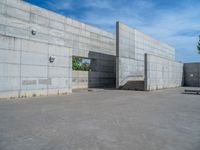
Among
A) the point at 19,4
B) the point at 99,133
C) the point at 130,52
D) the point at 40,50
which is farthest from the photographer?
the point at 130,52

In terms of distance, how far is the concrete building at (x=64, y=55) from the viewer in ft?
37.1

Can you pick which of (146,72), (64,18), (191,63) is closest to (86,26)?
(64,18)

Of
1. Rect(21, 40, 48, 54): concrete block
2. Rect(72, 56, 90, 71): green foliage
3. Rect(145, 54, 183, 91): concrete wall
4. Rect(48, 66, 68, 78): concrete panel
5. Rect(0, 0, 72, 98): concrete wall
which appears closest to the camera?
Rect(0, 0, 72, 98): concrete wall

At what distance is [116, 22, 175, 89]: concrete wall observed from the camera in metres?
20.6

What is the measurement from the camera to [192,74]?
28.2 meters

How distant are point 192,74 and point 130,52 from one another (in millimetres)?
11754

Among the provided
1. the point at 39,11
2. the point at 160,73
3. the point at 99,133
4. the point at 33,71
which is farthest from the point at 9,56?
the point at 160,73

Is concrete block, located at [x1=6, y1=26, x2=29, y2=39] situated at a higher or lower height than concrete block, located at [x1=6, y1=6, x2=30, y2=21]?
lower

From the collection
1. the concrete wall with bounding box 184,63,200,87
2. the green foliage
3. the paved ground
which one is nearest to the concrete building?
the concrete wall with bounding box 184,63,200,87

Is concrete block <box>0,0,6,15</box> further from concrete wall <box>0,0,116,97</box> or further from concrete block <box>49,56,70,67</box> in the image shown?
concrete block <box>49,56,70,67</box>

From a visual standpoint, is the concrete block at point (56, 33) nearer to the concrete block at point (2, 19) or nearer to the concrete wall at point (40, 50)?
the concrete wall at point (40, 50)

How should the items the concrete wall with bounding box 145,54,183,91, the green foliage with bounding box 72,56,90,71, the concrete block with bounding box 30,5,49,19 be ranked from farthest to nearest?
the green foliage with bounding box 72,56,90,71 → the concrete wall with bounding box 145,54,183,91 → the concrete block with bounding box 30,5,49,19

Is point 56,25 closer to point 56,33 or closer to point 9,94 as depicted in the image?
point 56,33

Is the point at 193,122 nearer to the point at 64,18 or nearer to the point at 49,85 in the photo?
the point at 49,85
